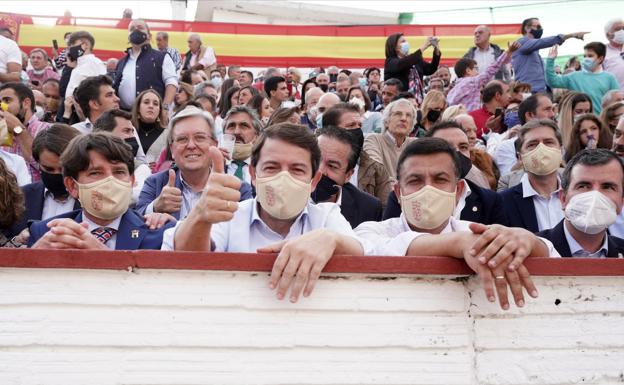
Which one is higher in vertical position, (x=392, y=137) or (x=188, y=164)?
(x=392, y=137)

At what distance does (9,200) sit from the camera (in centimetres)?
426

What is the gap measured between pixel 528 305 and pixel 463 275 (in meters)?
0.29

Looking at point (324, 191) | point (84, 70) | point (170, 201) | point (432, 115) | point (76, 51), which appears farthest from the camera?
point (76, 51)

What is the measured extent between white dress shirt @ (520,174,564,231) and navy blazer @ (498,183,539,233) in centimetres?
3

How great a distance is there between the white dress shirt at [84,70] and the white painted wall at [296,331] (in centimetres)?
733

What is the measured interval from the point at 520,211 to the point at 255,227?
2.56m

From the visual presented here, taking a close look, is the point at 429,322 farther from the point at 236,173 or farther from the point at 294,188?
the point at 236,173

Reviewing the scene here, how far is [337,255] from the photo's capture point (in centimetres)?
271

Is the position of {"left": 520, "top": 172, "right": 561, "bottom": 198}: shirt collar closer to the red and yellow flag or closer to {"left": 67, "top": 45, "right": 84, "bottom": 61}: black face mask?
{"left": 67, "top": 45, "right": 84, "bottom": 61}: black face mask

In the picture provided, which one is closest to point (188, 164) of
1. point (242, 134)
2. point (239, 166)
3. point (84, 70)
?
point (239, 166)

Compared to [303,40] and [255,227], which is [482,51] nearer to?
[303,40]

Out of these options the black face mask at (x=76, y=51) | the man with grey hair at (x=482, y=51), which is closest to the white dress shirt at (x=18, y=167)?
the black face mask at (x=76, y=51)

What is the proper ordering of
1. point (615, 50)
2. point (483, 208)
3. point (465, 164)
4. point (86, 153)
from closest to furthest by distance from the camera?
point (86, 153), point (483, 208), point (465, 164), point (615, 50)

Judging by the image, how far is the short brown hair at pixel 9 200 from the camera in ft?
13.9
